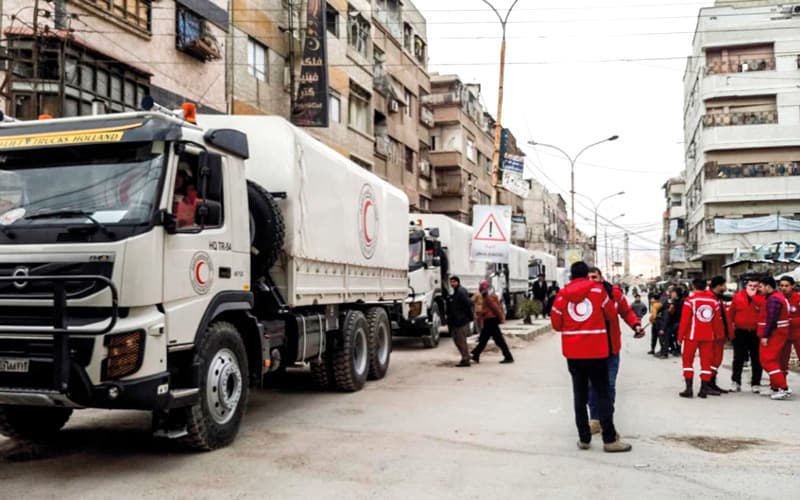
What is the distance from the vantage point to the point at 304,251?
8555 millimetres

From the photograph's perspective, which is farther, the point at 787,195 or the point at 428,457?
the point at 787,195

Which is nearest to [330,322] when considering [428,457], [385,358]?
[385,358]

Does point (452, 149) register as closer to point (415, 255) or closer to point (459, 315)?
point (415, 255)

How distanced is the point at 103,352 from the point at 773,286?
371 inches

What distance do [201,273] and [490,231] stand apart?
11728 millimetres

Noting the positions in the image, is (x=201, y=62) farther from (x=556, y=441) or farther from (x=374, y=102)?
(x=556, y=441)

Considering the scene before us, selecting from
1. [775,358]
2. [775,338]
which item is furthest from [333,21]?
[775,358]

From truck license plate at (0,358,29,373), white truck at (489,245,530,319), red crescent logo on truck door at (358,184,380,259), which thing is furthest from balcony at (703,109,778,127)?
truck license plate at (0,358,29,373)

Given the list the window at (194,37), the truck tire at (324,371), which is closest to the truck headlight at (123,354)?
the truck tire at (324,371)

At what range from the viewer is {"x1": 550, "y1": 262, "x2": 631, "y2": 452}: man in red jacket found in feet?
22.1

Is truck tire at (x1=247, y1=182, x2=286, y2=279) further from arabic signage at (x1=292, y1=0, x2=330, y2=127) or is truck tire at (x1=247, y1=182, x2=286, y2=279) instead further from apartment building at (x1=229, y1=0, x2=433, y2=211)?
arabic signage at (x1=292, y1=0, x2=330, y2=127)

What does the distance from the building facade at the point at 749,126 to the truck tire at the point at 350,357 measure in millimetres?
43866

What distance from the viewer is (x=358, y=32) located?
32688 millimetres

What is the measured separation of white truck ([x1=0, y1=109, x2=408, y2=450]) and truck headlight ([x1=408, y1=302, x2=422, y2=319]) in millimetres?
8778
